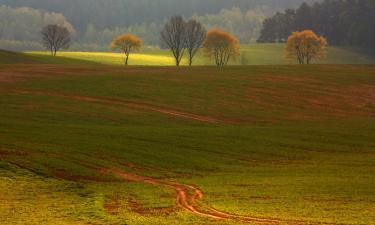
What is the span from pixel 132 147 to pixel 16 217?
20.9 meters

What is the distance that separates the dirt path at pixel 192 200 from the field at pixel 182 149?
0.25 ft

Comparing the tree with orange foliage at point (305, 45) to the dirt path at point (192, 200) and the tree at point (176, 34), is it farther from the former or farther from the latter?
the dirt path at point (192, 200)

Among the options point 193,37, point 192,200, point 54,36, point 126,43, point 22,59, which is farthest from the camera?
point 54,36

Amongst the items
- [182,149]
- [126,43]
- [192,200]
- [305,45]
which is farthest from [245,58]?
[192,200]

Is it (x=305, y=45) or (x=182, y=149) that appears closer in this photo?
(x=182, y=149)

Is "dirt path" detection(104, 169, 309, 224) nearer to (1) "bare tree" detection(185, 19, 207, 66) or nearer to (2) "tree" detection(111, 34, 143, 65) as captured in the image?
(1) "bare tree" detection(185, 19, 207, 66)

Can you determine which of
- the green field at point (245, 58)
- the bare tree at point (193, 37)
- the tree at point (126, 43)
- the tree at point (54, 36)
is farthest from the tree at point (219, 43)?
the tree at point (54, 36)

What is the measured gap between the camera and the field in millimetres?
29391

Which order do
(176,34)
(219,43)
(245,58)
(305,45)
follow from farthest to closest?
1. (245,58)
2. (176,34)
3. (219,43)
4. (305,45)

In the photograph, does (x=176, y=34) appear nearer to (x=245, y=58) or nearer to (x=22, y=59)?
(x=245, y=58)

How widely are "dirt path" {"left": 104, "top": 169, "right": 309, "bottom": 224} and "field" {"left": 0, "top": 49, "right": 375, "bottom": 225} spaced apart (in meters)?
0.08

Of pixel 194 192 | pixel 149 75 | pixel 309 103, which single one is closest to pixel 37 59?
pixel 149 75

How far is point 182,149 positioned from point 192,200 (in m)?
16.3

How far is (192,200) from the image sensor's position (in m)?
32.0
